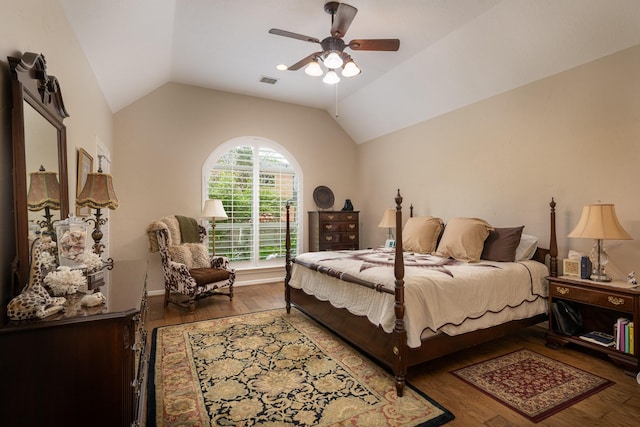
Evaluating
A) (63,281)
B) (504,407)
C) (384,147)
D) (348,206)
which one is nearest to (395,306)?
(504,407)

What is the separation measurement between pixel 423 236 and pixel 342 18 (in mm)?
2636

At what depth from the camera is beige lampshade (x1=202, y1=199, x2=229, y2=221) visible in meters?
4.71

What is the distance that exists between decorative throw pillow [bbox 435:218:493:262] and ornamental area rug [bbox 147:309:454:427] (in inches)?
61.7

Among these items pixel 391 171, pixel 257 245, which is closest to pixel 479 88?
pixel 391 171

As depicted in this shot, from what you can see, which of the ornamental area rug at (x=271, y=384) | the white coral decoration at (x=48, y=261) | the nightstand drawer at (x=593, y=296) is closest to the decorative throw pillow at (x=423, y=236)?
the nightstand drawer at (x=593, y=296)

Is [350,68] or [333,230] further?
[333,230]

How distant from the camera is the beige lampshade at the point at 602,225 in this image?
2.57 meters

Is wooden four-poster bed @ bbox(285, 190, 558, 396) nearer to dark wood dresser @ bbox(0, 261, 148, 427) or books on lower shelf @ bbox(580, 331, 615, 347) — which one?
books on lower shelf @ bbox(580, 331, 615, 347)

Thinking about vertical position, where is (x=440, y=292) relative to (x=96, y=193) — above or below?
below

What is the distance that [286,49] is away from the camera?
386 centimetres

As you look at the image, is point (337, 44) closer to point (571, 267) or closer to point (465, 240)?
point (465, 240)

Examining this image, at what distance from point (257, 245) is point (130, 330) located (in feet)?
13.9

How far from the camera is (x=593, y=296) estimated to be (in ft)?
8.71

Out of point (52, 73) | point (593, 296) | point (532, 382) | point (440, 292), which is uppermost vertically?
point (52, 73)
